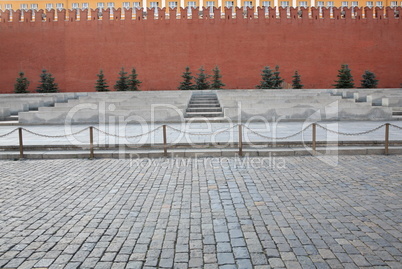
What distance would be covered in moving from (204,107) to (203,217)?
10754mm

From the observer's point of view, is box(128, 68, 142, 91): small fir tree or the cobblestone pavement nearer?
the cobblestone pavement

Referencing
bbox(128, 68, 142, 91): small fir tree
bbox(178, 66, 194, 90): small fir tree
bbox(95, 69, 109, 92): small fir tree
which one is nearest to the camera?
bbox(128, 68, 142, 91): small fir tree

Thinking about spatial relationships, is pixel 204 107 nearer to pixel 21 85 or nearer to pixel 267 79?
pixel 267 79

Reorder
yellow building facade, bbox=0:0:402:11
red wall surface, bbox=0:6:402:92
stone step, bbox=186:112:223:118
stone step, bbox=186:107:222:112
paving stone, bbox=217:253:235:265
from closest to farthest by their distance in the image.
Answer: paving stone, bbox=217:253:235:265 → stone step, bbox=186:112:223:118 → stone step, bbox=186:107:222:112 → red wall surface, bbox=0:6:402:92 → yellow building facade, bbox=0:0:402:11

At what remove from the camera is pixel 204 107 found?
46.2ft

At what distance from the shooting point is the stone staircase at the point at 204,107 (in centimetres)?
1299

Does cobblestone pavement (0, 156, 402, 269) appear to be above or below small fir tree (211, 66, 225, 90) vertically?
below

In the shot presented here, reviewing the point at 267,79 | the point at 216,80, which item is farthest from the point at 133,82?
the point at 267,79

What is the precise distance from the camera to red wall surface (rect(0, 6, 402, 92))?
19641mm

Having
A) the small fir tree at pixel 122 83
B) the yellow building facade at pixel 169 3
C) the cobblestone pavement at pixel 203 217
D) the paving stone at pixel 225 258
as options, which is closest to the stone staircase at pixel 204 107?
the small fir tree at pixel 122 83

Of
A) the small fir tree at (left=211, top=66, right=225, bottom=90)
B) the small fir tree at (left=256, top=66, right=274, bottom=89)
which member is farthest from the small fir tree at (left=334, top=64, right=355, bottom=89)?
the small fir tree at (left=211, top=66, right=225, bottom=90)

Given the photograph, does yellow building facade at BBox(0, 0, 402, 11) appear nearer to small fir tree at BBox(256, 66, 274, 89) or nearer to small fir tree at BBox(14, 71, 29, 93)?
small fir tree at BBox(256, 66, 274, 89)

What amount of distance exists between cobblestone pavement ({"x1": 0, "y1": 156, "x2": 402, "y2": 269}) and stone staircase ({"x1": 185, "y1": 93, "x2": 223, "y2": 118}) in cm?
724

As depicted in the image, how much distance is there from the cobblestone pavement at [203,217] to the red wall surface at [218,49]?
1466 centimetres
